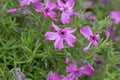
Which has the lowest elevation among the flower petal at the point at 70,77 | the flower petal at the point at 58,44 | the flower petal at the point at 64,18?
the flower petal at the point at 70,77

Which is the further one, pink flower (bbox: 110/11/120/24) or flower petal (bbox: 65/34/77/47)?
pink flower (bbox: 110/11/120/24)

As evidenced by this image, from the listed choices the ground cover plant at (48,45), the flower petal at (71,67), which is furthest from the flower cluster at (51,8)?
the flower petal at (71,67)

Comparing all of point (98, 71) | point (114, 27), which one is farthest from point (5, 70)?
point (114, 27)

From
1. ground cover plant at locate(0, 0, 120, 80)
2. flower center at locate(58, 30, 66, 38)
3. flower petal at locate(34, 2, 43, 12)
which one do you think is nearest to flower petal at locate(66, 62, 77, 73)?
ground cover plant at locate(0, 0, 120, 80)

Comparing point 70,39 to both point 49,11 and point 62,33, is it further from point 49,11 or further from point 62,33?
point 49,11

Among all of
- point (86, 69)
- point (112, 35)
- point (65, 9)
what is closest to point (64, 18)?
point (65, 9)

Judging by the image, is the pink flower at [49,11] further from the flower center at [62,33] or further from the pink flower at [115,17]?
the pink flower at [115,17]

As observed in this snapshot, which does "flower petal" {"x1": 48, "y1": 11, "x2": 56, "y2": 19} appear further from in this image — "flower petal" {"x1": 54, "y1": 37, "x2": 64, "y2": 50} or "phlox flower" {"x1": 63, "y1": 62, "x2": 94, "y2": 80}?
"phlox flower" {"x1": 63, "y1": 62, "x2": 94, "y2": 80}

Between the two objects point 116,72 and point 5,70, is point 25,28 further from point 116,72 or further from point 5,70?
point 116,72
